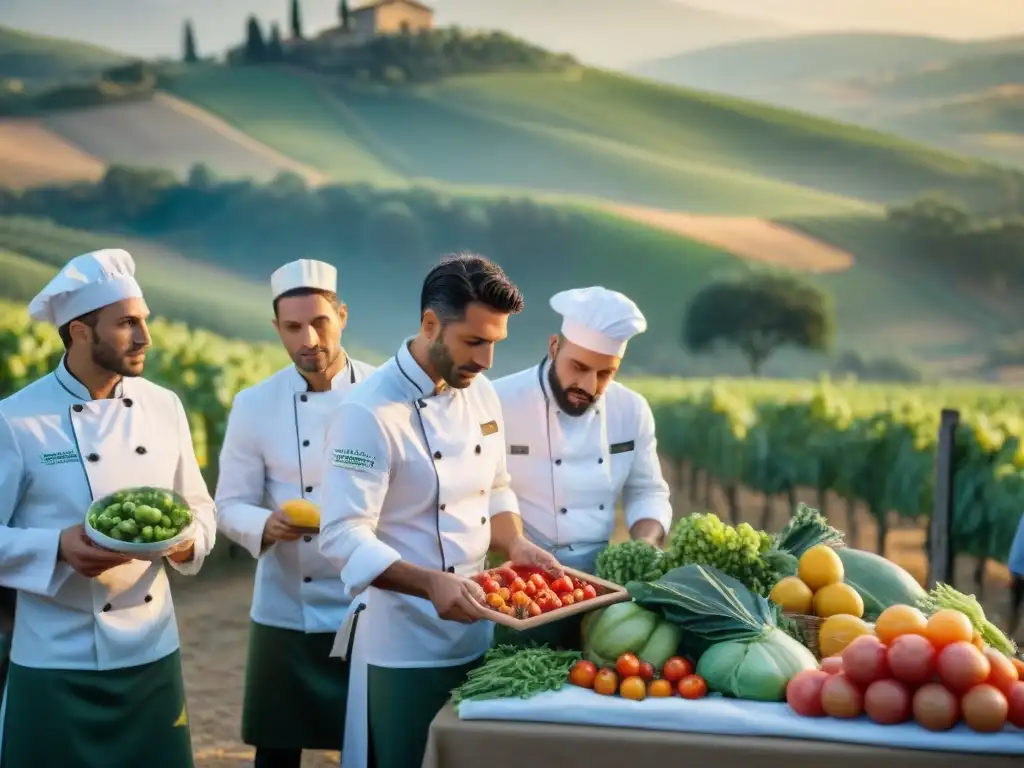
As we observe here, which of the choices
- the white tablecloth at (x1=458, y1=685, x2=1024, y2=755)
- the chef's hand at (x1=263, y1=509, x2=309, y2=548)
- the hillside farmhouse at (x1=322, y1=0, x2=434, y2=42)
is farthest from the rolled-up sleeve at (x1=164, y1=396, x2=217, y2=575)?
the hillside farmhouse at (x1=322, y1=0, x2=434, y2=42)

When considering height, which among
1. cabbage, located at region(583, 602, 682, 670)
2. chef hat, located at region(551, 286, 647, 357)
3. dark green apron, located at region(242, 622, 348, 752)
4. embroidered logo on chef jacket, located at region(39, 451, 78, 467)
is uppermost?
chef hat, located at region(551, 286, 647, 357)

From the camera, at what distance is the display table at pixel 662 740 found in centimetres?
276

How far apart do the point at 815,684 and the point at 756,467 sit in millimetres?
8468

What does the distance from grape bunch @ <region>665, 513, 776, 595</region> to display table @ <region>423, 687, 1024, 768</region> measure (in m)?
0.59

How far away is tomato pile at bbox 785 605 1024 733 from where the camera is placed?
9.12ft

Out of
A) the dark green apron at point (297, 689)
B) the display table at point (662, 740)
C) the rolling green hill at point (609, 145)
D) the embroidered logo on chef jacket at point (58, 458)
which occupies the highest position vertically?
the rolling green hill at point (609, 145)

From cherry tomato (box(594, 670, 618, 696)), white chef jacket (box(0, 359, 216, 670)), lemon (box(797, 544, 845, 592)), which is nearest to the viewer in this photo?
cherry tomato (box(594, 670, 618, 696))

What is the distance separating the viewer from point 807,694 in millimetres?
2875

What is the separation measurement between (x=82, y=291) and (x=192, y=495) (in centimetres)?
71

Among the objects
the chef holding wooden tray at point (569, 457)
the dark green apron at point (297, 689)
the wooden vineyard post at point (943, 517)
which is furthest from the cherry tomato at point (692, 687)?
the wooden vineyard post at point (943, 517)

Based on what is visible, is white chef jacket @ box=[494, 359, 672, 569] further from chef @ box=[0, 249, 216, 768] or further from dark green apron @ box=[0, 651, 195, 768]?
dark green apron @ box=[0, 651, 195, 768]

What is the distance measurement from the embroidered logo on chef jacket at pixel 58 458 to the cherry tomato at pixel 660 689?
1696 mm

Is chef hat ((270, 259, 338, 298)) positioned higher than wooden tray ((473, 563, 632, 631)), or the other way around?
chef hat ((270, 259, 338, 298))

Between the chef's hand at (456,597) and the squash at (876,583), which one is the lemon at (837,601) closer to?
the squash at (876,583)
